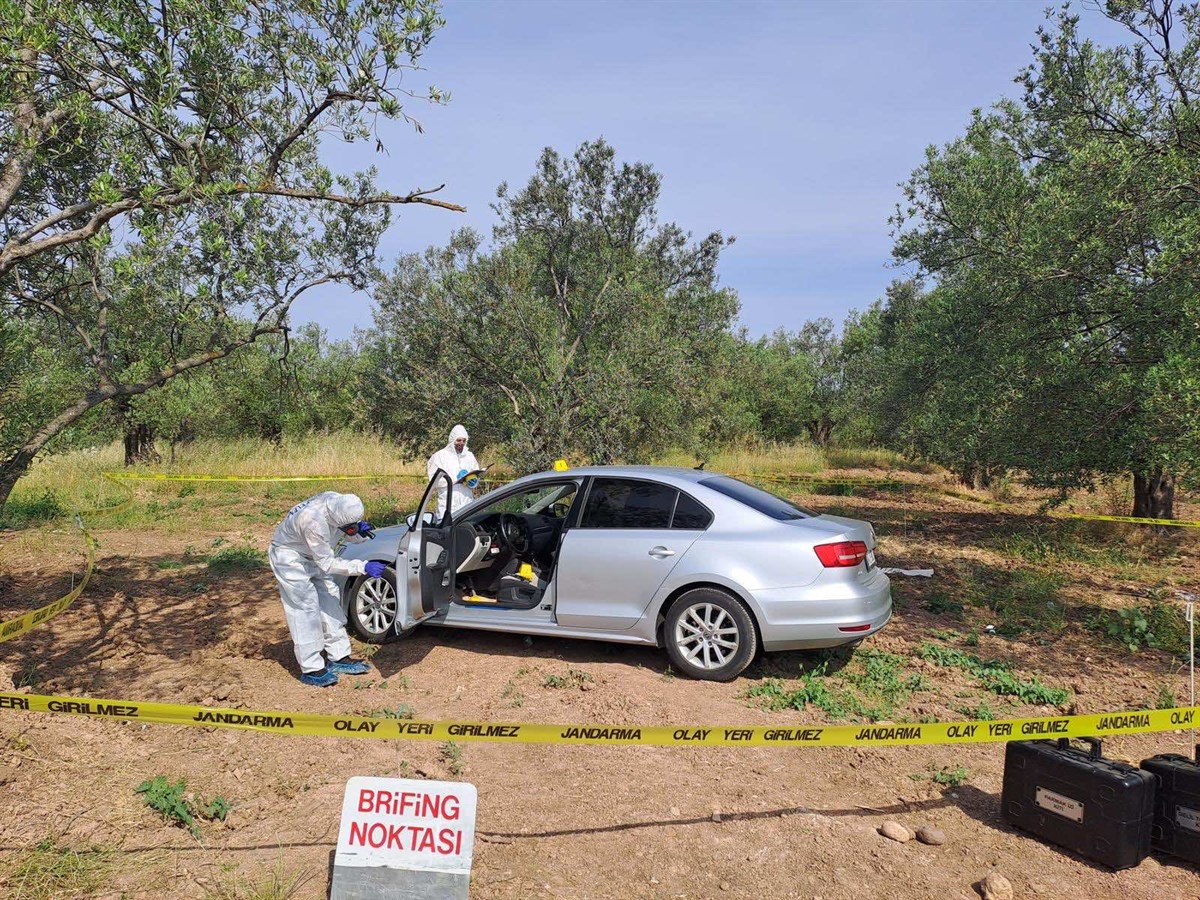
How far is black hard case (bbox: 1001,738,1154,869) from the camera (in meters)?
3.58

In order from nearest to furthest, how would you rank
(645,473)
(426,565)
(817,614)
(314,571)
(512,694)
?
(817,614)
(512,694)
(426,565)
(314,571)
(645,473)

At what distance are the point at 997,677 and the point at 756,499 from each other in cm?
223

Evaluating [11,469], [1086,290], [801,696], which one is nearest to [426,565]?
[801,696]

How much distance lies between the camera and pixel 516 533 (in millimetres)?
7070

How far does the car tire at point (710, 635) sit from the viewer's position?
579cm

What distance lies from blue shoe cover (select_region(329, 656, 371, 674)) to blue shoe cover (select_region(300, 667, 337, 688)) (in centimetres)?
8

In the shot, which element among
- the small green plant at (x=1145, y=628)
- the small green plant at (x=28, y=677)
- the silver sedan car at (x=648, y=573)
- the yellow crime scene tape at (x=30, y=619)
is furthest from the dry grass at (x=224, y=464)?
the small green plant at (x=1145, y=628)

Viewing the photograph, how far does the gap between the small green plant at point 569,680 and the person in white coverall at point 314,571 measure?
1.48 m

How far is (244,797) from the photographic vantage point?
14.1ft

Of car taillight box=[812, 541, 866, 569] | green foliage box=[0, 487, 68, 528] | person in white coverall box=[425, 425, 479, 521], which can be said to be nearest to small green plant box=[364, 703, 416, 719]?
car taillight box=[812, 541, 866, 569]

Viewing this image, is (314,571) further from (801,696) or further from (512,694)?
(801,696)

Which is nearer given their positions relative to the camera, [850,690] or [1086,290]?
[850,690]

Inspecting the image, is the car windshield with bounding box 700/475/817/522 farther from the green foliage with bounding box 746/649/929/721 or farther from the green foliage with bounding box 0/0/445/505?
the green foliage with bounding box 0/0/445/505

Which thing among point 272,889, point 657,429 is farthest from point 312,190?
point 657,429
